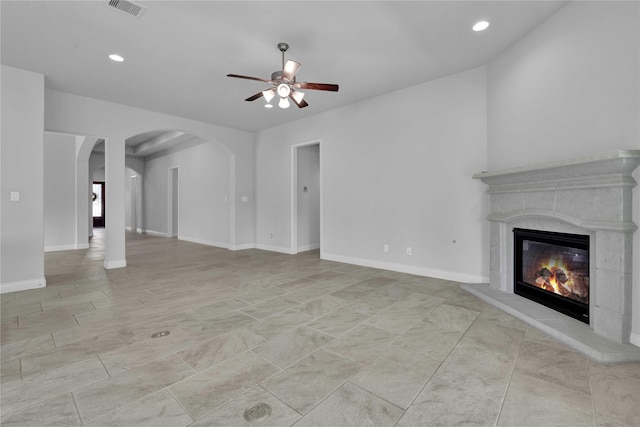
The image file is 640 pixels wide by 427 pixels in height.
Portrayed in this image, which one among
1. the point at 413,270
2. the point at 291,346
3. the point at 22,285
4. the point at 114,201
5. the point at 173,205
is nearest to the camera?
the point at 291,346

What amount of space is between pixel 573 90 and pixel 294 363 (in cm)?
346

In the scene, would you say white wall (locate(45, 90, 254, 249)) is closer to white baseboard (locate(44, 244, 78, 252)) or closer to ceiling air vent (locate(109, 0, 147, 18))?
ceiling air vent (locate(109, 0, 147, 18))

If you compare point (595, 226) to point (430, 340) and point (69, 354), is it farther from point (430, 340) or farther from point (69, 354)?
point (69, 354)

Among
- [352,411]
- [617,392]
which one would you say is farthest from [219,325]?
[617,392]

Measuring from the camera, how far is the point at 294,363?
6.57 ft

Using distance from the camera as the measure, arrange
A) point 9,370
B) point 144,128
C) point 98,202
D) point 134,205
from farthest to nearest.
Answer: point 98,202 → point 134,205 → point 144,128 → point 9,370

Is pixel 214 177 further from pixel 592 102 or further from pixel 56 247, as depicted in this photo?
pixel 592 102

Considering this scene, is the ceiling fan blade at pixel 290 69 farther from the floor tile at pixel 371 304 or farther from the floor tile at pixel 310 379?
the floor tile at pixel 310 379

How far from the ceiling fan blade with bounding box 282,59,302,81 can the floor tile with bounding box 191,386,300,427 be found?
9.62 feet

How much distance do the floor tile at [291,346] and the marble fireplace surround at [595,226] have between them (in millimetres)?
2024

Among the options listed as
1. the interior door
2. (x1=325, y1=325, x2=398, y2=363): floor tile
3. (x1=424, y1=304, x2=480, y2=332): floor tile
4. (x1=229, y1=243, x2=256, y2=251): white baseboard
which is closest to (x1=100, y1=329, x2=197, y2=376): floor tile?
(x1=325, y1=325, x2=398, y2=363): floor tile

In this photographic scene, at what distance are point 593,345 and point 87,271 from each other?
6.78 metres

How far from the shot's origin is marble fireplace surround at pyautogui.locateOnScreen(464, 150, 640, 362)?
218cm

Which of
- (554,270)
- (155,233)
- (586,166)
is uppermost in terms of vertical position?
(586,166)
